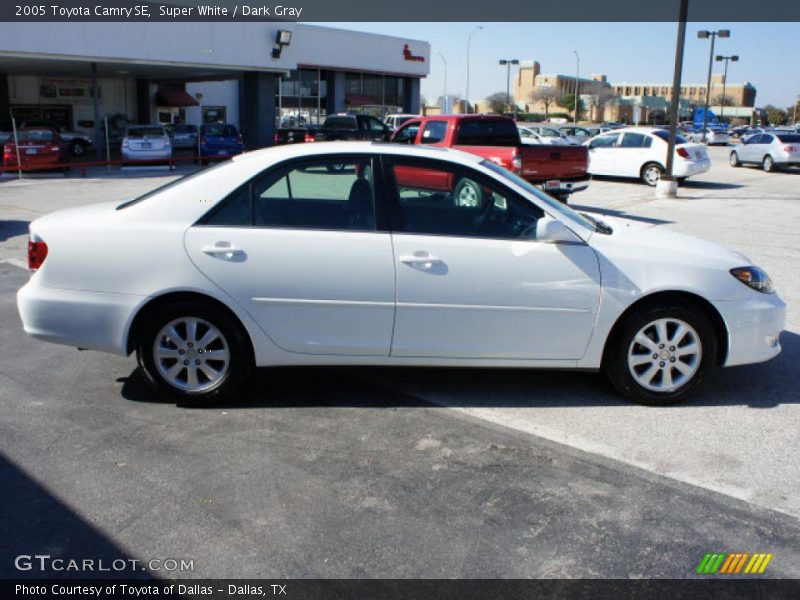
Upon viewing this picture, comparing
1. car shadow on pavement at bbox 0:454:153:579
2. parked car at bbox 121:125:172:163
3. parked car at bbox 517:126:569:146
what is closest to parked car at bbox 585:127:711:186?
parked car at bbox 517:126:569:146

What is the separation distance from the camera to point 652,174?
2128 centimetres

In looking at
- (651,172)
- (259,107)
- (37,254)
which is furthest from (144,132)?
(37,254)

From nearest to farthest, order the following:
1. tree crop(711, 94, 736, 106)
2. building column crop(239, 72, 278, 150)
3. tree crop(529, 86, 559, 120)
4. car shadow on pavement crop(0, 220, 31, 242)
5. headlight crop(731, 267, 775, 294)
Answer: headlight crop(731, 267, 775, 294) → car shadow on pavement crop(0, 220, 31, 242) → building column crop(239, 72, 278, 150) → tree crop(529, 86, 559, 120) → tree crop(711, 94, 736, 106)

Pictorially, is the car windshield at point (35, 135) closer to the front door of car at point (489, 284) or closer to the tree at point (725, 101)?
the front door of car at point (489, 284)

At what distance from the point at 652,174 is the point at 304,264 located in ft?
60.9

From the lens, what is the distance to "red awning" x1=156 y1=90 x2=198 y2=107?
133ft

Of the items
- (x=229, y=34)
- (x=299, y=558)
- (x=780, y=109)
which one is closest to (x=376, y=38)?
(x=229, y=34)

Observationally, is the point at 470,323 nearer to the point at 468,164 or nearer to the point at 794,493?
the point at 468,164

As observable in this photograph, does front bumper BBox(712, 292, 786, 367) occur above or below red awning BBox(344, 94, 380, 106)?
below

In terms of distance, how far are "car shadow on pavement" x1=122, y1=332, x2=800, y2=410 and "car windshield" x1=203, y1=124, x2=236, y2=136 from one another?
25.5m

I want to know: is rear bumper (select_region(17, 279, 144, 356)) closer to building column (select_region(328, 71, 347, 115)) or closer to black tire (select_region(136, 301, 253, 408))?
black tire (select_region(136, 301, 253, 408))

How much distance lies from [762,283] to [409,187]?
2434 millimetres

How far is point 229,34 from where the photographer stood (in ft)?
96.7

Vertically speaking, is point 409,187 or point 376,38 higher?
point 376,38
